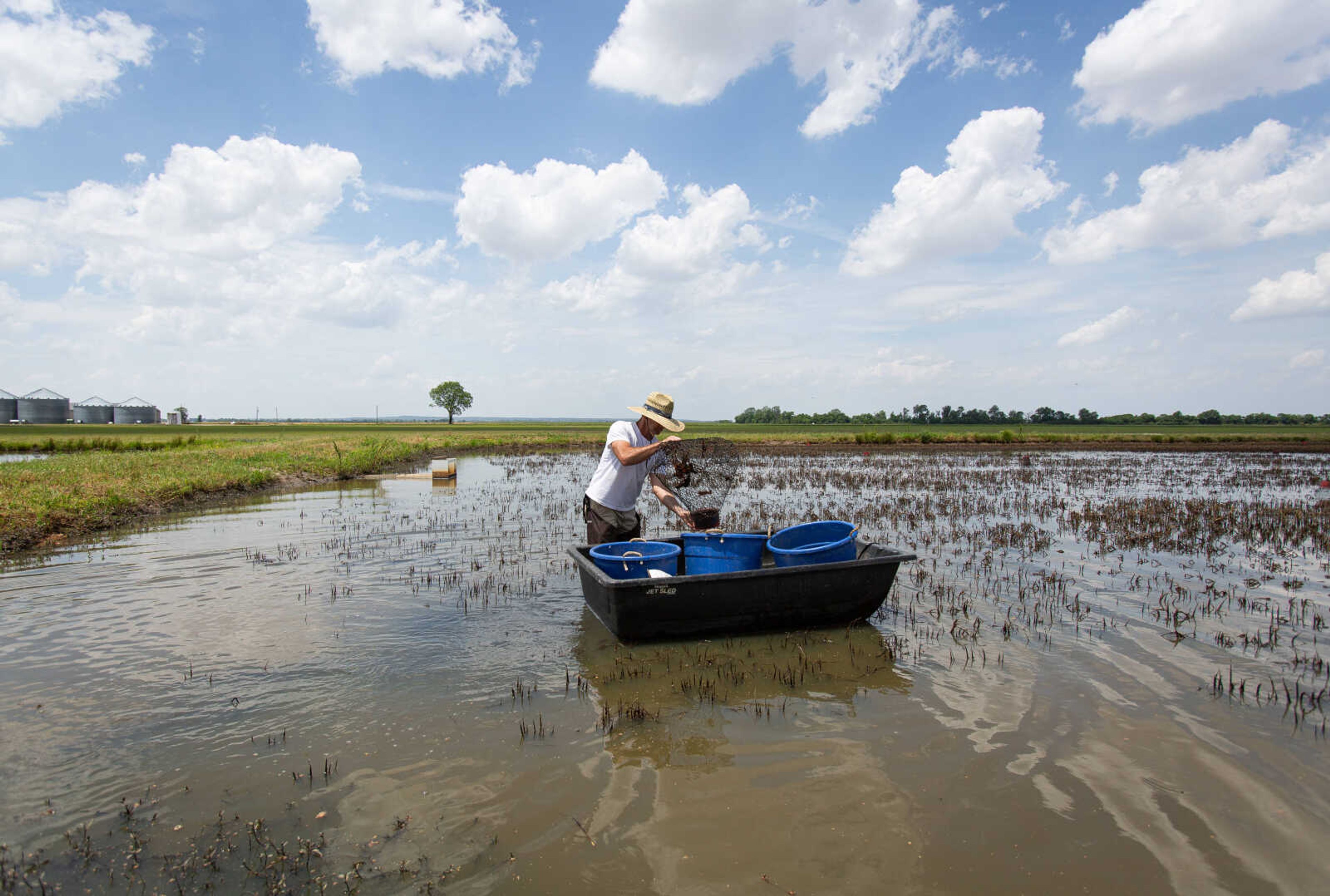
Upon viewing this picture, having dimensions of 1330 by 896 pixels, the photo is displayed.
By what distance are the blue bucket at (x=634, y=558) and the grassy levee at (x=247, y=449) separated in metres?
9.55

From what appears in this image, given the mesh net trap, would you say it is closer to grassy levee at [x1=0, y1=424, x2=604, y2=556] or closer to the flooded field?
the flooded field

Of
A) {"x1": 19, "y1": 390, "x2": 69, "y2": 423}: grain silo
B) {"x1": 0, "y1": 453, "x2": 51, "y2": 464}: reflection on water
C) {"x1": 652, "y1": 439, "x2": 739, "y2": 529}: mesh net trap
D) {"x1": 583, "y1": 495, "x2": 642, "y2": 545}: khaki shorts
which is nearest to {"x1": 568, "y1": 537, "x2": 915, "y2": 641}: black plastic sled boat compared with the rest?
{"x1": 583, "y1": 495, "x2": 642, "y2": 545}: khaki shorts

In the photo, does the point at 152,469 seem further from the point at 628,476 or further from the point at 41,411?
the point at 41,411

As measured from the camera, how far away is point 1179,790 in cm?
392

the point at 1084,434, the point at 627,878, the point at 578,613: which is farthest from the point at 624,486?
the point at 1084,434

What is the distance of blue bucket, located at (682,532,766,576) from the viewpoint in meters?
7.07

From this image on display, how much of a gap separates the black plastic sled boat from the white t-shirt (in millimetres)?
669

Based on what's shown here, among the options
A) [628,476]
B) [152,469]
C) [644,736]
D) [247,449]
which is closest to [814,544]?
[628,476]

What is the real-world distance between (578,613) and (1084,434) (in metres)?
55.3

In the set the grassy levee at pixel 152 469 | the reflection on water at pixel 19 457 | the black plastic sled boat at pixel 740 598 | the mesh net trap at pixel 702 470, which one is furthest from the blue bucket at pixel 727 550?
the reflection on water at pixel 19 457

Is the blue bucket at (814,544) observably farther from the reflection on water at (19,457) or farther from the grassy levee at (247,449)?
the reflection on water at (19,457)

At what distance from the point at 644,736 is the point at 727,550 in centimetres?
279

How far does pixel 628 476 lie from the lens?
6.93 meters

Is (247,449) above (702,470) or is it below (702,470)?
below
